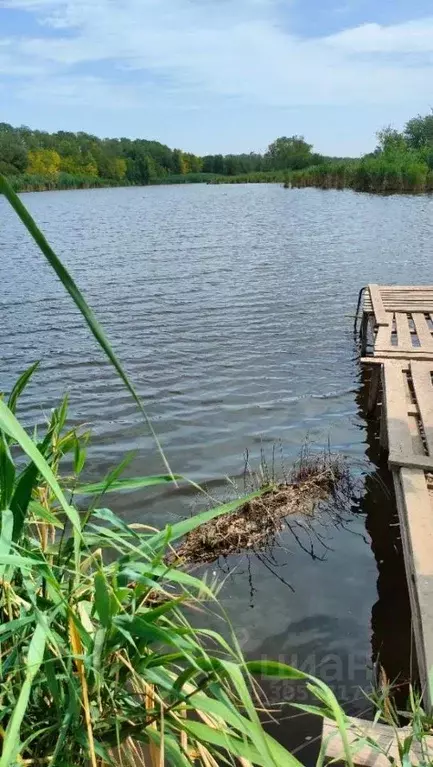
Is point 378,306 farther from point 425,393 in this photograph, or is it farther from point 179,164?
point 179,164

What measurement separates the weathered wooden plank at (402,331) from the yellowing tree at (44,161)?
9048 centimetres

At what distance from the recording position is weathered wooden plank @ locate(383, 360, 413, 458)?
15.5 feet

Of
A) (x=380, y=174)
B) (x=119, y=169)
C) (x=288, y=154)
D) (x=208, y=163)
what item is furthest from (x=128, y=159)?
(x=380, y=174)

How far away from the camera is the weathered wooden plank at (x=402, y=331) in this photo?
746 centimetres

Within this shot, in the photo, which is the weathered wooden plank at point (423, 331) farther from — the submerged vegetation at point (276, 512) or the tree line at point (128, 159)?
the tree line at point (128, 159)

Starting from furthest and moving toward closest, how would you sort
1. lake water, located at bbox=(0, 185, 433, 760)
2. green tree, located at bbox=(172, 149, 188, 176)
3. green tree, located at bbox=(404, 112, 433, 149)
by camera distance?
green tree, located at bbox=(172, 149, 188, 176) < green tree, located at bbox=(404, 112, 433, 149) < lake water, located at bbox=(0, 185, 433, 760)

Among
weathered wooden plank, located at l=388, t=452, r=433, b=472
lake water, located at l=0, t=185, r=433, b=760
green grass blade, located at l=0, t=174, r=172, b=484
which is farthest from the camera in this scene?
weathered wooden plank, located at l=388, t=452, r=433, b=472

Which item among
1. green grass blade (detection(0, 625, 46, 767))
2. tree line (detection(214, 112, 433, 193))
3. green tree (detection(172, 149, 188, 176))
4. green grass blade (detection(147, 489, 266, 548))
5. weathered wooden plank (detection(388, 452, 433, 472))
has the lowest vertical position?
weathered wooden plank (detection(388, 452, 433, 472))

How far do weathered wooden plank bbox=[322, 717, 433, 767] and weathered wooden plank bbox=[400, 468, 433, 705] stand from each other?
19 cm

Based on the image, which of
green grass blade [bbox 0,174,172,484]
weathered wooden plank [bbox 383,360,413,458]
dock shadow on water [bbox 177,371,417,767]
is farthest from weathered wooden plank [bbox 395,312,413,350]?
green grass blade [bbox 0,174,172,484]

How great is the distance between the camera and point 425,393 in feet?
19.2

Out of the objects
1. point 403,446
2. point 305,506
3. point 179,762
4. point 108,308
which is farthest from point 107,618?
point 108,308

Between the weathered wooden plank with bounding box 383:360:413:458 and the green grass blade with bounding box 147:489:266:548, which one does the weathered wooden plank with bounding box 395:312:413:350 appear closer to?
the weathered wooden plank with bounding box 383:360:413:458

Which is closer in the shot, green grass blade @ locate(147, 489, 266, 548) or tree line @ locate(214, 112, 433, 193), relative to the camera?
green grass blade @ locate(147, 489, 266, 548)
